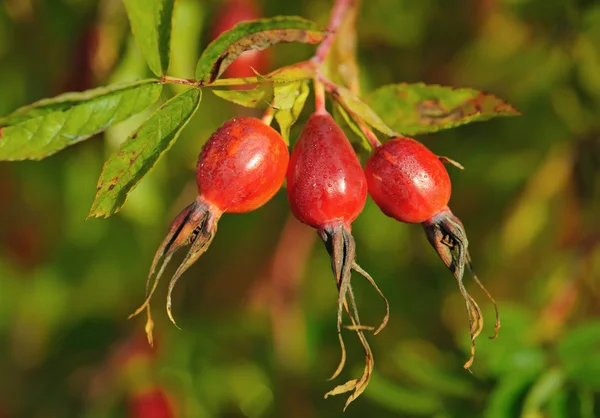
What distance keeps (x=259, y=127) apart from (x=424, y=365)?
773mm

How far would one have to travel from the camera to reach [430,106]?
3.94 feet

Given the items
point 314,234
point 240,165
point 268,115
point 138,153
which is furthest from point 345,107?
point 314,234

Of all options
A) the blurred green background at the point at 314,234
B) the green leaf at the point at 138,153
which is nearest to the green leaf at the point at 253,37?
the green leaf at the point at 138,153

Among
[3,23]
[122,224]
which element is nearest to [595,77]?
[122,224]

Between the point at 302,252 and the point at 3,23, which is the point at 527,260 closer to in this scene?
the point at 302,252

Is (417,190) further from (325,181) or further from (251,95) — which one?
(251,95)

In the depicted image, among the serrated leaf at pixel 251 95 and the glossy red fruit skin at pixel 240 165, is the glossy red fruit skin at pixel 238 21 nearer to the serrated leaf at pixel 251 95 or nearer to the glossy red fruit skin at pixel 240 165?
the serrated leaf at pixel 251 95

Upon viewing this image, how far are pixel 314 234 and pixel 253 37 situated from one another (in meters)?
1.23

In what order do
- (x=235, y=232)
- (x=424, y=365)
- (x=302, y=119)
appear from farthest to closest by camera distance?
(x=235, y=232), (x=424, y=365), (x=302, y=119)

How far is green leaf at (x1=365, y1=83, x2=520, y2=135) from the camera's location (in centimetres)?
115

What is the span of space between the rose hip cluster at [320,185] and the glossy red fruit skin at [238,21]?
53 centimetres

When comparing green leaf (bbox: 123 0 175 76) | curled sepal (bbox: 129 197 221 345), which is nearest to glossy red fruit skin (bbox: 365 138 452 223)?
curled sepal (bbox: 129 197 221 345)

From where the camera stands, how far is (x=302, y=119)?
1.31 metres

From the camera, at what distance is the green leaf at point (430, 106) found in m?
1.15
